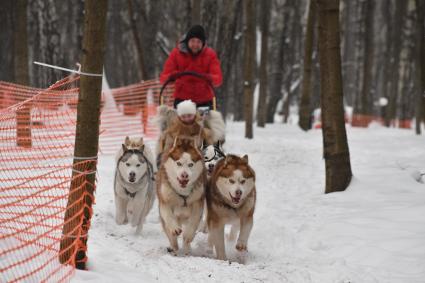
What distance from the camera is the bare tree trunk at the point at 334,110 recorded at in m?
6.38

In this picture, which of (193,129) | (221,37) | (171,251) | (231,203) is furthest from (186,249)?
(221,37)

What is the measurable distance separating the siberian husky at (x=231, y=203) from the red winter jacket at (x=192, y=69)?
2.21 m

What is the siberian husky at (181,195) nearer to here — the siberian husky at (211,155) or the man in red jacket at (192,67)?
the siberian husky at (211,155)

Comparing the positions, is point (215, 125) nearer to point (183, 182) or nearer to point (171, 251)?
point (183, 182)

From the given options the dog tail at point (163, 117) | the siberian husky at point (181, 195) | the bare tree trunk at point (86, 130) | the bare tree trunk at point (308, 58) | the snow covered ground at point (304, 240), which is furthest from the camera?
the bare tree trunk at point (308, 58)

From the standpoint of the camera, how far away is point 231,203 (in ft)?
15.0

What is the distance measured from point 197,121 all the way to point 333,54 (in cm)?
224

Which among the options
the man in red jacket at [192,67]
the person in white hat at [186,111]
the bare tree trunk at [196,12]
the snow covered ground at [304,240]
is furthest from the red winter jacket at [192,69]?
the bare tree trunk at [196,12]

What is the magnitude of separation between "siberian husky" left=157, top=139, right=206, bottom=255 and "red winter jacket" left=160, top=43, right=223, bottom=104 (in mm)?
2016

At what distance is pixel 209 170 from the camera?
221 inches

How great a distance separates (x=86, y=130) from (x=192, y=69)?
330cm

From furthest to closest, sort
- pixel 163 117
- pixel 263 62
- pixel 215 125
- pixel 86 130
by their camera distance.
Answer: pixel 263 62 → pixel 163 117 → pixel 215 125 → pixel 86 130

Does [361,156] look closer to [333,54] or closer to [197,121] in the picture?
[333,54]

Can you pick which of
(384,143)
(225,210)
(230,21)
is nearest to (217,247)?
(225,210)
